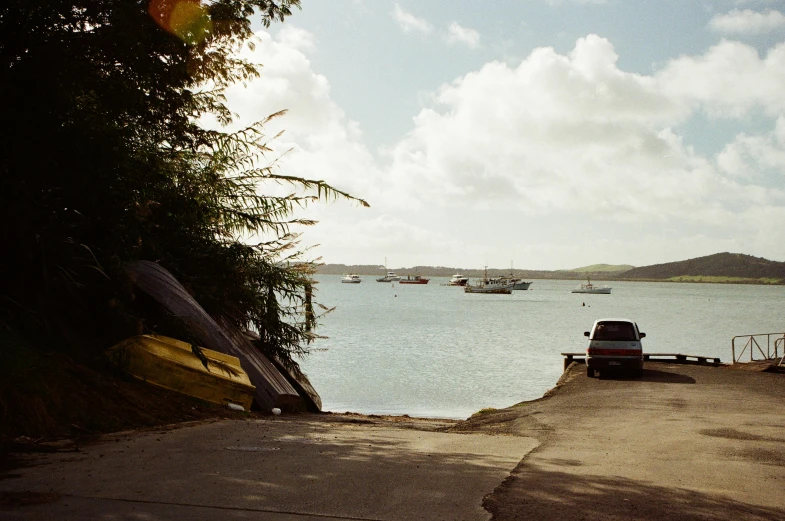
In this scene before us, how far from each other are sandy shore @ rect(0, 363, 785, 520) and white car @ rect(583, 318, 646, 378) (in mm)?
12125

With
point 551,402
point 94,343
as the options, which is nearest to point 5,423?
point 94,343

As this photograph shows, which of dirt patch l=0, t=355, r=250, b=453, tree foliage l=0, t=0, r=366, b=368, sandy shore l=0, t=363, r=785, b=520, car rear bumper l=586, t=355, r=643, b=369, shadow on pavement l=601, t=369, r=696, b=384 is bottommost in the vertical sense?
shadow on pavement l=601, t=369, r=696, b=384

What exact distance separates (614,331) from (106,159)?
17.7 metres

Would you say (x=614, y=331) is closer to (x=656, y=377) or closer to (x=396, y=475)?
(x=656, y=377)

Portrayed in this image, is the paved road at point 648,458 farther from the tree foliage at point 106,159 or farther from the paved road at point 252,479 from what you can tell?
the tree foliage at point 106,159

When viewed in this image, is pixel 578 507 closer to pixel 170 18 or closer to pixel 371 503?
pixel 371 503

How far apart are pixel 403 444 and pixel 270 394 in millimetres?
4291

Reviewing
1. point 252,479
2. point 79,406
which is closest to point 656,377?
point 79,406

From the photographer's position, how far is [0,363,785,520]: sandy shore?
509cm

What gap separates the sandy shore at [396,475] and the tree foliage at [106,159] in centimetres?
283

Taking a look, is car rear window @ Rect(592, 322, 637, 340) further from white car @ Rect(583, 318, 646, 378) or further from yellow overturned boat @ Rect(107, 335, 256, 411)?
yellow overturned boat @ Rect(107, 335, 256, 411)

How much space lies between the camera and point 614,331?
23328 mm

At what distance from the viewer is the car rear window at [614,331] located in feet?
76.2

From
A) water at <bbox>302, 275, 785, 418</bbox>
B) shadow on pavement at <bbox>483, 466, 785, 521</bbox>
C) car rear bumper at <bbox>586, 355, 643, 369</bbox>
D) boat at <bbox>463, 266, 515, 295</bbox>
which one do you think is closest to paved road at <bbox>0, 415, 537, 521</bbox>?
shadow on pavement at <bbox>483, 466, 785, 521</bbox>
